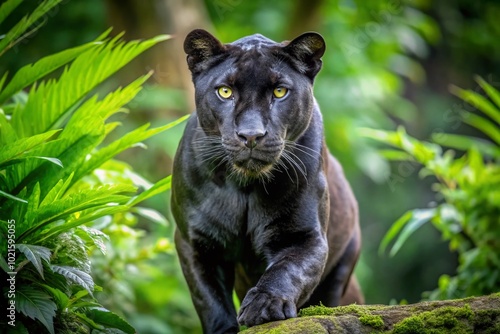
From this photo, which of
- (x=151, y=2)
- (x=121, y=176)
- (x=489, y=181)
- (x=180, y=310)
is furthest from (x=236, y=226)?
(x=151, y=2)

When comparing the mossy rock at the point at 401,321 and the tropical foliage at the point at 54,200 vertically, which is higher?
the tropical foliage at the point at 54,200

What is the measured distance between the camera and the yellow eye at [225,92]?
12.0 feet

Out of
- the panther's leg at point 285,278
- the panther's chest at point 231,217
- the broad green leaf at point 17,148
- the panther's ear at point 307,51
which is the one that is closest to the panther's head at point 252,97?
the panther's ear at point 307,51

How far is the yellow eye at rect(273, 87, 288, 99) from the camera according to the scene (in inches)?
145

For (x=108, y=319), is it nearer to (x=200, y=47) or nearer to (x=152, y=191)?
(x=152, y=191)

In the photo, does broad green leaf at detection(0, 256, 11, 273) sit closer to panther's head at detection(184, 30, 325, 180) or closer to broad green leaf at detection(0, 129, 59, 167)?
broad green leaf at detection(0, 129, 59, 167)

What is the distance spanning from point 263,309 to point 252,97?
1.01 metres

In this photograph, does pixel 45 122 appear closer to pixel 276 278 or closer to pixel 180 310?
pixel 276 278

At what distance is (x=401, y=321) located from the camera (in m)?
3.08

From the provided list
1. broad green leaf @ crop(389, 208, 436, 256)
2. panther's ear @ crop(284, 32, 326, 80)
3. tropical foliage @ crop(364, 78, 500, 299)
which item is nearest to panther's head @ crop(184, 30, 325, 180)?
panther's ear @ crop(284, 32, 326, 80)

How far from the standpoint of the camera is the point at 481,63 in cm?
1405

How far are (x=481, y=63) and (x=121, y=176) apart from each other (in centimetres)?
1097

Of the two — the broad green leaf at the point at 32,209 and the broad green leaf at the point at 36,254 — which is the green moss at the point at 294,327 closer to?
the broad green leaf at the point at 36,254

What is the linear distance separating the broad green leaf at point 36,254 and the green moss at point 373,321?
1.28m
